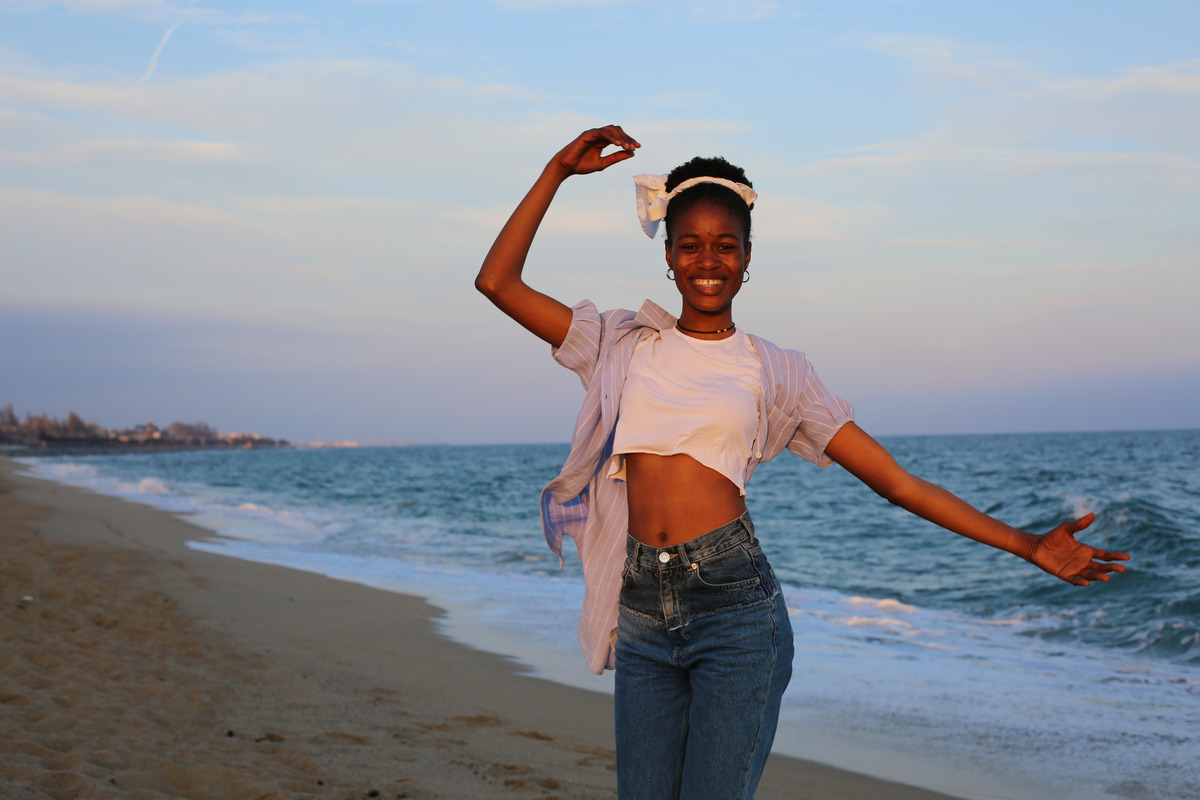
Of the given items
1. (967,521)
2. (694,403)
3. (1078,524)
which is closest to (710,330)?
(694,403)

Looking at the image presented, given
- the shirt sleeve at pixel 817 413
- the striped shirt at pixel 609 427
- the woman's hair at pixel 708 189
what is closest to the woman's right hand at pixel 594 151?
the woman's hair at pixel 708 189

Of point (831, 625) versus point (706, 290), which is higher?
point (706, 290)

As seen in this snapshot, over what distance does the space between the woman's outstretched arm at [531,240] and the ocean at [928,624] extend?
11.3 ft

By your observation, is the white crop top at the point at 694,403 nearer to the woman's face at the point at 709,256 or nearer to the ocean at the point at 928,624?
the woman's face at the point at 709,256

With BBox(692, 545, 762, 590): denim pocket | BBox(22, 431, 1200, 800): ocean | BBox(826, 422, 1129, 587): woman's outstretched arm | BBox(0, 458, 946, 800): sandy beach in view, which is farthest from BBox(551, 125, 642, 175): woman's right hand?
BBox(22, 431, 1200, 800): ocean

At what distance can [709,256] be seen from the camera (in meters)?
2.44

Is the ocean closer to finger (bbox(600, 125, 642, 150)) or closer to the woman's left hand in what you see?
the woman's left hand

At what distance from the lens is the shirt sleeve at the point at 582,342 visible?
8.37 ft

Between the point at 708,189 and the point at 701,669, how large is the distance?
1206 millimetres

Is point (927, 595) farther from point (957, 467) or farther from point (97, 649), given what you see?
point (957, 467)

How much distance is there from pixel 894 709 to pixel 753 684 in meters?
4.28

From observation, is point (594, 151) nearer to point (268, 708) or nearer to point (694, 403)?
point (694, 403)

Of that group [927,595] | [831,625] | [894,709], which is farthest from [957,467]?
[894,709]

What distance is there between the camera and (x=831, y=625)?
9078mm
